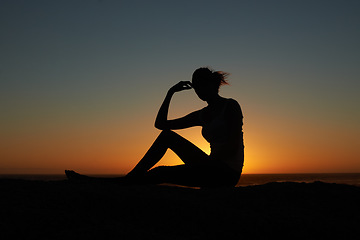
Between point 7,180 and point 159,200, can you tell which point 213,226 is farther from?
point 7,180

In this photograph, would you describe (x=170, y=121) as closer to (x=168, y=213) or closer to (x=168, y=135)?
(x=168, y=135)

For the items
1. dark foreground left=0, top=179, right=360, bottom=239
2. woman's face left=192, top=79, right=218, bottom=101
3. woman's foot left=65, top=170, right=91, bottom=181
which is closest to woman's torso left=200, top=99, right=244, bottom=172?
woman's face left=192, top=79, right=218, bottom=101

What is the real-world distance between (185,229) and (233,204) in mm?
910

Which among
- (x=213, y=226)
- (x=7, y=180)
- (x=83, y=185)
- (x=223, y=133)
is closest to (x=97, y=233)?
(x=213, y=226)

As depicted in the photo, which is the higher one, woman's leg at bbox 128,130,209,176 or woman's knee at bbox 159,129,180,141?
woman's knee at bbox 159,129,180,141

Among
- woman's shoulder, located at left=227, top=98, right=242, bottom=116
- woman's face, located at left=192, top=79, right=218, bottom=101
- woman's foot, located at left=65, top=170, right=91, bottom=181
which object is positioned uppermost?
woman's face, located at left=192, top=79, right=218, bottom=101

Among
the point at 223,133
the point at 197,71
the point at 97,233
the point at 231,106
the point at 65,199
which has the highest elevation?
the point at 197,71

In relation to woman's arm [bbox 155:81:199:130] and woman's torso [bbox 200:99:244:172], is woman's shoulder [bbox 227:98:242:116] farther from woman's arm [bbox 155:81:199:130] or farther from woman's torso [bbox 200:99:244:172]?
woman's arm [bbox 155:81:199:130]

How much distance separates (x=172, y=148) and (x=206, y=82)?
117 cm

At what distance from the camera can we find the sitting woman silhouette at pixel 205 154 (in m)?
5.31

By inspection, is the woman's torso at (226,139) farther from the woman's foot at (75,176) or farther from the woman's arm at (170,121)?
the woman's foot at (75,176)

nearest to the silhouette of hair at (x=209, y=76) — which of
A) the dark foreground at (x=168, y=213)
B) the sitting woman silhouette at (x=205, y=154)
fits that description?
the sitting woman silhouette at (x=205, y=154)

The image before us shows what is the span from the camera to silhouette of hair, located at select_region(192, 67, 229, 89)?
239 inches

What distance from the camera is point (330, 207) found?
4480 millimetres
